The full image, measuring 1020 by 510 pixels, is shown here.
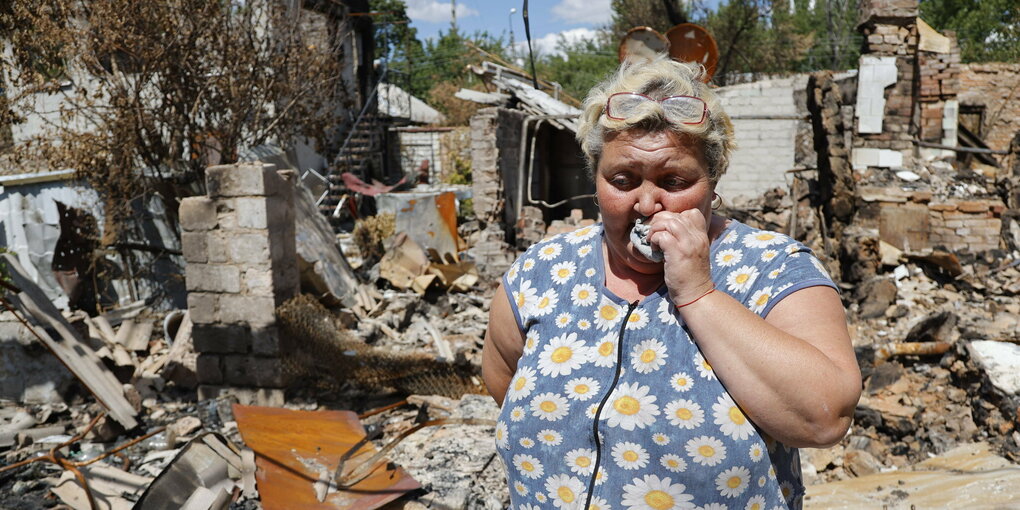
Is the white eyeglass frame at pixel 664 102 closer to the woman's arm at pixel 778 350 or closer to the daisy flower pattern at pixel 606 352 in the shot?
the woman's arm at pixel 778 350

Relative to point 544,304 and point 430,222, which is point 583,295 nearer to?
point 544,304

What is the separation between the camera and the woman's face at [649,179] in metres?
1.62

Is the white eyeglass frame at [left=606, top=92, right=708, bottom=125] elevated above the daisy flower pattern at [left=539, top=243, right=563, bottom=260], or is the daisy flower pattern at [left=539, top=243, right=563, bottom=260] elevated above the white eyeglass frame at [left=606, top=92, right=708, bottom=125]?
the white eyeglass frame at [left=606, top=92, right=708, bottom=125]

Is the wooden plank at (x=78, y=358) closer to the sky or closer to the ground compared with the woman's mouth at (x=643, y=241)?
closer to the ground

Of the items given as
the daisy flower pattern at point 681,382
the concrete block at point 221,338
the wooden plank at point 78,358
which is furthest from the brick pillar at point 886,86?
the daisy flower pattern at point 681,382

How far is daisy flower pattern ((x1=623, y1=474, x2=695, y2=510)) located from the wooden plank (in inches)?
188

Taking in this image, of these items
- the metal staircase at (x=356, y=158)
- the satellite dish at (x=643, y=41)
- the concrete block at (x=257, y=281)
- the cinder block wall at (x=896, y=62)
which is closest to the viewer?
the concrete block at (x=257, y=281)

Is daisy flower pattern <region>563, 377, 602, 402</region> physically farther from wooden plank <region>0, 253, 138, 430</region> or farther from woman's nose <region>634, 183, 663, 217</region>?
wooden plank <region>0, 253, 138, 430</region>

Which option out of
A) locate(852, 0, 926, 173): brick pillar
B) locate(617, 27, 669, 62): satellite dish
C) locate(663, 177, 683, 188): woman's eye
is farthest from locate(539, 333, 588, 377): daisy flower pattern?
locate(852, 0, 926, 173): brick pillar

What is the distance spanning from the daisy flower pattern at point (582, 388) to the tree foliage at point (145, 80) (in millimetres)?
9241

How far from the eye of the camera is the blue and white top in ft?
4.91

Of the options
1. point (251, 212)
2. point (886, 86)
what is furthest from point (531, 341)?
point (886, 86)

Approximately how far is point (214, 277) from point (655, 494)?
499cm

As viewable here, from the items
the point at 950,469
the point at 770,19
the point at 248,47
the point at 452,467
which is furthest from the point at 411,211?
the point at 770,19
